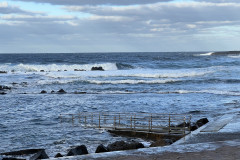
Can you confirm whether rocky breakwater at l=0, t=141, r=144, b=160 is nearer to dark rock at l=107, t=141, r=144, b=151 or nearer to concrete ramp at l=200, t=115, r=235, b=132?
dark rock at l=107, t=141, r=144, b=151

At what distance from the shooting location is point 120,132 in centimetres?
1575

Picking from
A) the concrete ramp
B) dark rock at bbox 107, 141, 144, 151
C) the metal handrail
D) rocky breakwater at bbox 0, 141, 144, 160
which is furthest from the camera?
the metal handrail

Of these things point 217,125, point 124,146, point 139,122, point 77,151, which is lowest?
point 139,122

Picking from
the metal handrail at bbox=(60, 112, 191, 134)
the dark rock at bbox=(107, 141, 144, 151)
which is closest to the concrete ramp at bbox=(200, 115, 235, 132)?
the metal handrail at bbox=(60, 112, 191, 134)

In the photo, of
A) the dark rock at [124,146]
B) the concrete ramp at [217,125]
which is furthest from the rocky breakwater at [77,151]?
the concrete ramp at [217,125]

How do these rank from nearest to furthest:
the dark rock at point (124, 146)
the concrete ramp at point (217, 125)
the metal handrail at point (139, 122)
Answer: the dark rock at point (124, 146) → the concrete ramp at point (217, 125) → the metal handrail at point (139, 122)

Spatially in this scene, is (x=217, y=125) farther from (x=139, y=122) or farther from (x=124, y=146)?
(x=139, y=122)

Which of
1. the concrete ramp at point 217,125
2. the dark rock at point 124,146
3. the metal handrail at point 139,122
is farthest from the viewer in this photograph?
the metal handrail at point 139,122

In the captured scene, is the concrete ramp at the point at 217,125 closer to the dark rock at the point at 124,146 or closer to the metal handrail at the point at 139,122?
the metal handrail at the point at 139,122

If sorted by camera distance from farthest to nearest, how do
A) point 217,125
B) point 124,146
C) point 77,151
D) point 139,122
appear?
point 139,122, point 217,125, point 124,146, point 77,151

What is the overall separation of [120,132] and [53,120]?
6.14 metres

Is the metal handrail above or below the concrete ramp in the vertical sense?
below

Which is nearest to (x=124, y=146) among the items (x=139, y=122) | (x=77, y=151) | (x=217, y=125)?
(x=77, y=151)

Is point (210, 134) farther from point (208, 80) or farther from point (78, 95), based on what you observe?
point (208, 80)
